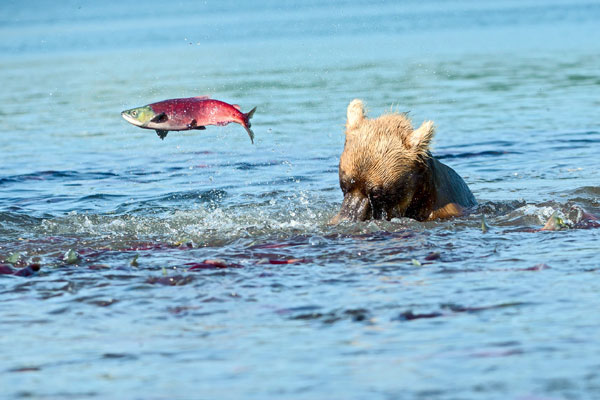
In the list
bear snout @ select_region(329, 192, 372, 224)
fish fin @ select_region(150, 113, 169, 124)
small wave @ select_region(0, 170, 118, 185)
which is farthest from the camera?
small wave @ select_region(0, 170, 118, 185)

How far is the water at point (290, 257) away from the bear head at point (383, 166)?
25 centimetres

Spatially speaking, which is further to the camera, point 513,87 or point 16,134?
point 513,87

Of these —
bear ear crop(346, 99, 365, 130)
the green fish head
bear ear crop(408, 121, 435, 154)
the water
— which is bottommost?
the water

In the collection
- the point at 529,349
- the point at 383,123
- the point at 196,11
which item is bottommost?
the point at 529,349

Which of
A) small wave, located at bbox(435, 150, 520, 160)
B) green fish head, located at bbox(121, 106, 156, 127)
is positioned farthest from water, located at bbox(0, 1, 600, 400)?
green fish head, located at bbox(121, 106, 156, 127)

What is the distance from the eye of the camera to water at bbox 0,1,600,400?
479 cm

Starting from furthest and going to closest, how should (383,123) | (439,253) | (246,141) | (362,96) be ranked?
(362,96), (246,141), (383,123), (439,253)

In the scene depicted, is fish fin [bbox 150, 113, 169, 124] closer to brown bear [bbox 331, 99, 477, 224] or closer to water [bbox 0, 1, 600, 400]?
water [bbox 0, 1, 600, 400]

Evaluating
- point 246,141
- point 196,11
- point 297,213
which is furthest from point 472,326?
point 196,11

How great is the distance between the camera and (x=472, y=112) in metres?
18.9

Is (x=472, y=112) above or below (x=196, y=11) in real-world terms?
below

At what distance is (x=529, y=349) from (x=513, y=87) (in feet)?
60.0

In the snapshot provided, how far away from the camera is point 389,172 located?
8.23 m

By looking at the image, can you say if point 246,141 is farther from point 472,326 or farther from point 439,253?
point 472,326
